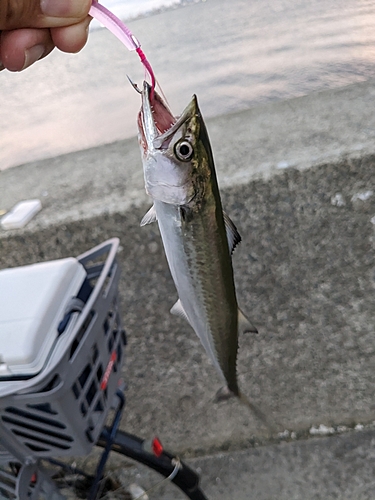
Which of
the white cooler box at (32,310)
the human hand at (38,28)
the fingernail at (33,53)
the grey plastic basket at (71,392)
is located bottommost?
the grey plastic basket at (71,392)

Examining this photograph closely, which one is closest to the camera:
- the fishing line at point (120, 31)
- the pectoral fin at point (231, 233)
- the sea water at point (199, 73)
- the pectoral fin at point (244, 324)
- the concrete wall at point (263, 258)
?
the fishing line at point (120, 31)

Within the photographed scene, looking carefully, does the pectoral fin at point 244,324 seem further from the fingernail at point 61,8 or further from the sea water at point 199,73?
Answer: the sea water at point 199,73

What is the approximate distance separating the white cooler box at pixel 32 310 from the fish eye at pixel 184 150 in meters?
0.55

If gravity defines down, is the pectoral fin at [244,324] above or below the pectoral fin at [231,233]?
below

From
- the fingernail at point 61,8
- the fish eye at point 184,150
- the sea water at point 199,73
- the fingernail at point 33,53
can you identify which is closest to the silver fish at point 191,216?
the fish eye at point 184,150

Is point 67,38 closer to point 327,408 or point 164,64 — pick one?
point 327,408

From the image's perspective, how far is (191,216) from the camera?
1112 mm

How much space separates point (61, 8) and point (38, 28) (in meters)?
0.19

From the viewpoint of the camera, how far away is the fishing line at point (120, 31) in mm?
854

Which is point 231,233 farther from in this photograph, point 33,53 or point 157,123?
point 33,53

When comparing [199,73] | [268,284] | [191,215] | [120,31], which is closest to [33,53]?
[120,31]

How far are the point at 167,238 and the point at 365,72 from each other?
4.81m

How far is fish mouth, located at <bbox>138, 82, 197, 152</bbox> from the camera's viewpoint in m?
0.93

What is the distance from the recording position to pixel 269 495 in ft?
6.68
